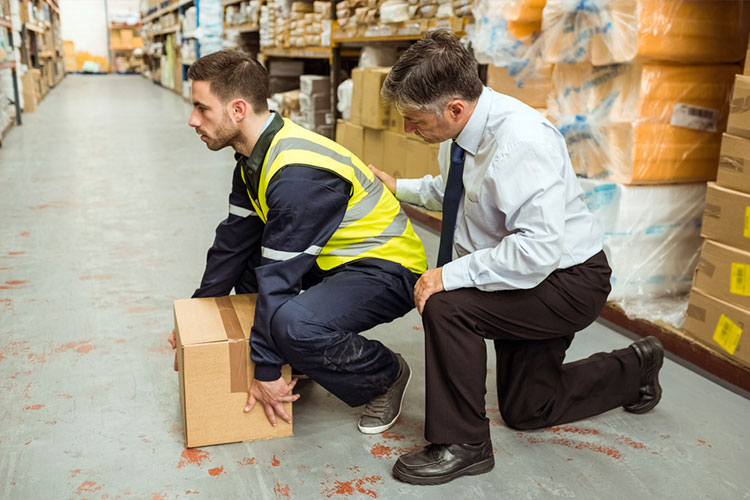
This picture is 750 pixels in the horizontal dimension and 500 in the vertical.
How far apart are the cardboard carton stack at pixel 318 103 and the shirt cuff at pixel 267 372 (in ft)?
14.0

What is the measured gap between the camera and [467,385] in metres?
1.57

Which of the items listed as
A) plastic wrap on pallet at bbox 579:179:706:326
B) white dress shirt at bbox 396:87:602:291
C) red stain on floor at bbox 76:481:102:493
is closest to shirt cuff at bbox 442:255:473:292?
white dress shirt at bbox 396:87:602:291

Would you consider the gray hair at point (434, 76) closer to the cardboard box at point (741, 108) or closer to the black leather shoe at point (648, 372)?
the black leather shoe at point (648, 372)

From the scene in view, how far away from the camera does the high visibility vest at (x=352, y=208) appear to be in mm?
1677

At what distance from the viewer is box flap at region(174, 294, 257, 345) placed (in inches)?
65.8

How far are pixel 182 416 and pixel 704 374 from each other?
5.49ft

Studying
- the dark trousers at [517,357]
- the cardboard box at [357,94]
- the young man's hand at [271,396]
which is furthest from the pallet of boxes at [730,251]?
the cardboard box at [357,94]

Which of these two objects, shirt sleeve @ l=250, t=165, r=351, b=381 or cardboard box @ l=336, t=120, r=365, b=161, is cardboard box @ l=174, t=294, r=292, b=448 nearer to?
shirt sleeve @ l=250, t=165, r=351, b=381

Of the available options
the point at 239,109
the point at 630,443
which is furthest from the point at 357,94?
the point at 630,443

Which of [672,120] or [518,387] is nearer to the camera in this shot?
[518,387]

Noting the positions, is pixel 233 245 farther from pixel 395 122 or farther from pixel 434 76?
pixel 395 122

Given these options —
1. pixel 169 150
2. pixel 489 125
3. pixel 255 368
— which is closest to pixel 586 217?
pixel 489 125

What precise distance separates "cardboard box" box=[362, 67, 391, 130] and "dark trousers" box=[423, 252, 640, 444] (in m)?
2.70

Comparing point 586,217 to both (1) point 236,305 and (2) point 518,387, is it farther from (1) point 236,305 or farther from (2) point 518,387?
(1) point 236,305
